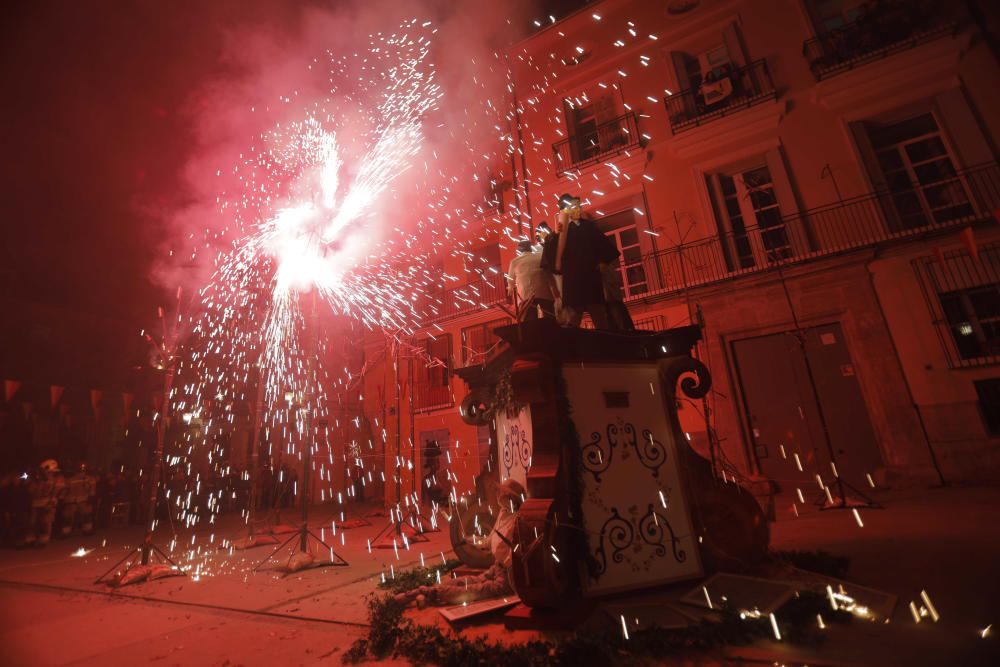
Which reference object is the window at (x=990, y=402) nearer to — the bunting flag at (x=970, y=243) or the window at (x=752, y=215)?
the bunting flag at (x=970, y=243)

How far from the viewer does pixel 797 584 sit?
2.88 meters

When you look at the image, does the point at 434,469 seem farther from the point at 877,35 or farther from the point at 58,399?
the point at 877,35

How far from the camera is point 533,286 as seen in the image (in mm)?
4980

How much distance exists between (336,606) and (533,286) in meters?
3.70

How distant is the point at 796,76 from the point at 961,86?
2.95 metres

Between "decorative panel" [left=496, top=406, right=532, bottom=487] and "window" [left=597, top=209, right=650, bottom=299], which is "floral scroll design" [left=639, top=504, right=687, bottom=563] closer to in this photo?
"decorative panel" [left=496, top=406, right=532, bottom=487]

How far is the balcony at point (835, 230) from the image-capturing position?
817cm

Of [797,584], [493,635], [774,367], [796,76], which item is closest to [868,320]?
[774,367]

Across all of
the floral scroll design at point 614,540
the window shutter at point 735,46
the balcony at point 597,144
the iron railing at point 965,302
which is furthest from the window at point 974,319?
the floral scroll design at point 614,540

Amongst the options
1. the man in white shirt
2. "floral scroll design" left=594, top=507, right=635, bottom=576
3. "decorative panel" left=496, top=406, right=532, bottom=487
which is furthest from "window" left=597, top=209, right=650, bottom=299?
"floral scroll design" left=594, top=507, right=635, bottom=576

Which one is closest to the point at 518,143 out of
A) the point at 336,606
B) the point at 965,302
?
the point at 965,302

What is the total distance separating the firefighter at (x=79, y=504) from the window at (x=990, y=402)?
65.9 ft

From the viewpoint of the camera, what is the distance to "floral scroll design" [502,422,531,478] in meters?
3.71

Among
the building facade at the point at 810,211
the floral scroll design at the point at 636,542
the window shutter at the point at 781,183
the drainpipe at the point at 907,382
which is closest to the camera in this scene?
the floral scroll design at the point at 636,542
